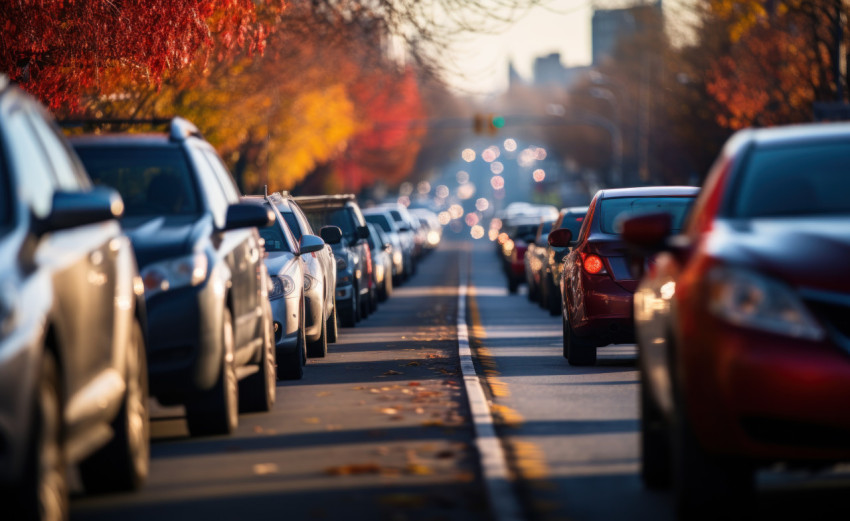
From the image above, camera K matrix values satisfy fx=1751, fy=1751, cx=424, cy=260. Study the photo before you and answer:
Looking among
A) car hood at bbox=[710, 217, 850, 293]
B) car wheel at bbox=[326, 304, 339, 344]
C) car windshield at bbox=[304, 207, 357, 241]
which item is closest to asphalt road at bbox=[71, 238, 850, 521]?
car hood at bbox=[710, 217, 850, 293]

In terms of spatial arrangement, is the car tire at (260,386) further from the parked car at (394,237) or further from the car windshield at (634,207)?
the parked car at (394,237)

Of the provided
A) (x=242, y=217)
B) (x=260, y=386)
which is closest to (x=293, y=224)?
(x=260, y=386)

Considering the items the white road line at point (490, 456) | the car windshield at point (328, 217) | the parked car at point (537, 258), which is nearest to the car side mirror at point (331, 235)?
the white road line at point (490, 456)

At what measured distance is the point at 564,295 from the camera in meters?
16.7

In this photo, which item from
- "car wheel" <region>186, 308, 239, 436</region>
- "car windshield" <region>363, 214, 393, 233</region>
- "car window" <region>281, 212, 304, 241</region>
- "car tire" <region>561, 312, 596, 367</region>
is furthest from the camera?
"car windshield" <region>363, 214, 393, 233</region>

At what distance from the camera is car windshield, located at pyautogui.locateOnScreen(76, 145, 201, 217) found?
10852 millimetres

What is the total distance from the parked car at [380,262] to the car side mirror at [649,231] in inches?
783

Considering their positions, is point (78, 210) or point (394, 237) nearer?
point (78, 210)

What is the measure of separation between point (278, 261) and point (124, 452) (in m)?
Result: 6.93

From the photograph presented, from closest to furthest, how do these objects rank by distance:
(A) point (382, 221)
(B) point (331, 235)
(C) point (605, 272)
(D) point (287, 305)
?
1. (D) point (287, 305)
2. (C) point (605, 272)
3. (B) point (331, 235)
4. (A) point (382, 221)

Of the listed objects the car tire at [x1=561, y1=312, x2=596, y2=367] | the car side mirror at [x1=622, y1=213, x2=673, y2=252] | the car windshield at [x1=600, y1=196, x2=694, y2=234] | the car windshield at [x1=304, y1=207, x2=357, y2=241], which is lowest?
the car tire at [x1=561, y1=312, x2=596, y2=367]

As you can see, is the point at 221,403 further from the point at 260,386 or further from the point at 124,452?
the point at 124,452

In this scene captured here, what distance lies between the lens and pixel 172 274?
9664 millimetres

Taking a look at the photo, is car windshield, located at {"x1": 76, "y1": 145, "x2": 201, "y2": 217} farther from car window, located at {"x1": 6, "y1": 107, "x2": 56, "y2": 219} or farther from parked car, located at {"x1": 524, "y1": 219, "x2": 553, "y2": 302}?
parked car, located at {"x1": 524, "y1": 219, "x2": 553, "y2": 302}
